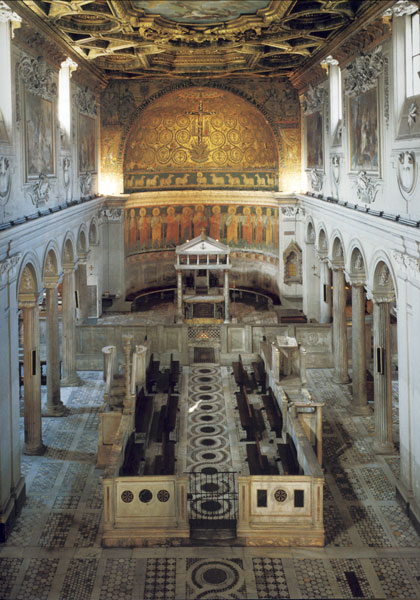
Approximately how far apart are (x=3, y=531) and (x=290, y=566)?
5820mm

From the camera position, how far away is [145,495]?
14.3m

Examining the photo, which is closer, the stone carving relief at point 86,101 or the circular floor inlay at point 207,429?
the circular floor inlay at point 207,429

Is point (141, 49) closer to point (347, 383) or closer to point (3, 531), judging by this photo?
point (347, 383)

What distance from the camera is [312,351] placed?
2627 cm

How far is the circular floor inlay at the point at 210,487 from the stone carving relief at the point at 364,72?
10.6 m

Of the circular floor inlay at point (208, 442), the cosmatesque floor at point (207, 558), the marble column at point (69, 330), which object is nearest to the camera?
the cosmatesque floor at point (207, 558)

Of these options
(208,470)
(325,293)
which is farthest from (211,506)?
(325,293)

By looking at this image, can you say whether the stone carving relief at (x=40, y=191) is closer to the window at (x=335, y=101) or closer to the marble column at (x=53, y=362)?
the marble column at (x=53, y=362)

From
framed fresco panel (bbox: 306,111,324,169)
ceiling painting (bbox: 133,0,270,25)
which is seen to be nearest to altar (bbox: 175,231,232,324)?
framed fresco panel (bbox: 306,111,324,169)

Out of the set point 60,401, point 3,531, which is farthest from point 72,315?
point 3,531

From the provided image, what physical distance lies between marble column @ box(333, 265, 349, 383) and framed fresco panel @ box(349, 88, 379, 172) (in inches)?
180

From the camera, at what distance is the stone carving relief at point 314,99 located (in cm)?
2591

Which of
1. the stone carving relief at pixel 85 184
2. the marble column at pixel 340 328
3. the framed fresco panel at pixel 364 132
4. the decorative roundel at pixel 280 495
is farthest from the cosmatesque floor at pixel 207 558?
the stone carving relief at pixel 85 184

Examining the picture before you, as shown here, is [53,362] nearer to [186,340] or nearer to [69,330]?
[69,330]
